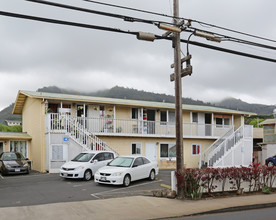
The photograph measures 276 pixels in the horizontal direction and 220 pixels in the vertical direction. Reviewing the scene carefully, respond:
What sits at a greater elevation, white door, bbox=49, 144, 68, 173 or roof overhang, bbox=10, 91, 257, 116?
roof overhang, bbox=10, 91, 257, 116

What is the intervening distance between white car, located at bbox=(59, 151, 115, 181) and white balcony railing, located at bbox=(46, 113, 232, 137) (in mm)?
4186

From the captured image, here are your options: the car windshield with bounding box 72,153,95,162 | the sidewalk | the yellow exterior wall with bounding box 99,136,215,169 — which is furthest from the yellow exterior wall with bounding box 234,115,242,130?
the sidewalk

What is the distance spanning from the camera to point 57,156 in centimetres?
1911

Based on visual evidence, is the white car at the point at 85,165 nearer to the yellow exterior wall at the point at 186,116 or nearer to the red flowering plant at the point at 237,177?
the red flowering plant at the point at 237,177

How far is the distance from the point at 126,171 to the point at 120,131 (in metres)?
9.85

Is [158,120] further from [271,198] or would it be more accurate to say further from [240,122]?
[271,198]

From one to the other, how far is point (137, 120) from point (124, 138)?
1773mm

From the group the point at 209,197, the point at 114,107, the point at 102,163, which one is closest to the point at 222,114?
the point at 114,107

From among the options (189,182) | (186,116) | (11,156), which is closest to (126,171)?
(189,182)

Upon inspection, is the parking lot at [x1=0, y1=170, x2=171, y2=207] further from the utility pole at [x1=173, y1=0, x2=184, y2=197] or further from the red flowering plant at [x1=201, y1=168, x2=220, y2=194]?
the red flowering plant at [x1=201, y1=168, x2=220, y2=194]

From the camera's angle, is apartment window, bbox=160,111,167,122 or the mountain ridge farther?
the mountain ridge

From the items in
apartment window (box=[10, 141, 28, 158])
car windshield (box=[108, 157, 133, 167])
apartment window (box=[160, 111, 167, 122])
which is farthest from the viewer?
apartment window (box=[160, 111, 167, 122])

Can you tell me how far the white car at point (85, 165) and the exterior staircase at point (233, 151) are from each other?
10534mm

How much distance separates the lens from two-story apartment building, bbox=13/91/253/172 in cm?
1952
